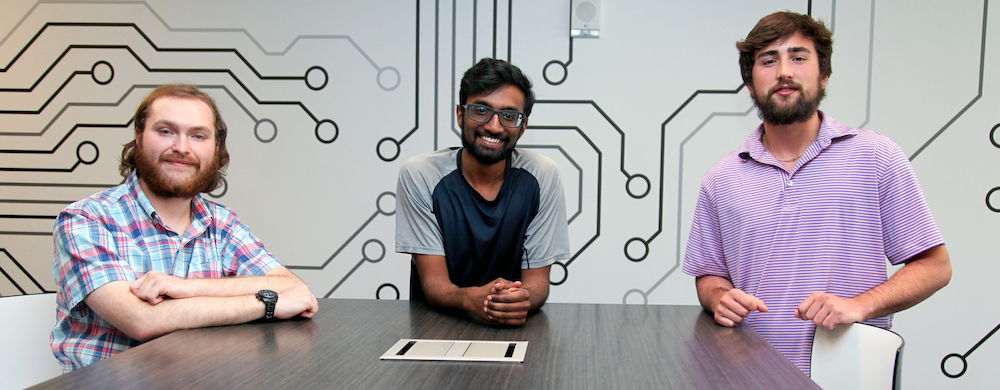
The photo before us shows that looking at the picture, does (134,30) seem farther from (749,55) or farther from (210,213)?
(749,55)

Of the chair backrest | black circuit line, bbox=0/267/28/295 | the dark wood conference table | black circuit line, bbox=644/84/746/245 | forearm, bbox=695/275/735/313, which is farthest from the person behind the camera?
black circuit line, bbox=0/267/28/295

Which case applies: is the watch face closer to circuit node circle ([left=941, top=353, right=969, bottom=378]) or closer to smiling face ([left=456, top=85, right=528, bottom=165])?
smiling face ([left=456, top=85, right=528, bottom=165])

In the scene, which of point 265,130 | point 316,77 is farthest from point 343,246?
point 316,77

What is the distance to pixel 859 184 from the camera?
5.21 ft

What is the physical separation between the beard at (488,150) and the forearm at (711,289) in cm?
73

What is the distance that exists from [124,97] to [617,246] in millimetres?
2753

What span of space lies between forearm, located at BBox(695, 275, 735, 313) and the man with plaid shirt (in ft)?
Result: 3.61

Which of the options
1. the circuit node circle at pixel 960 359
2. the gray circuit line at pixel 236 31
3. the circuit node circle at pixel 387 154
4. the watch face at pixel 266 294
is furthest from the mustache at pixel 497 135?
the circuit node circle at pixel 960 359

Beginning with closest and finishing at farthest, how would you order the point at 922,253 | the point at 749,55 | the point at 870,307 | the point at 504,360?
1. the point at 504,360
2. the point at 870,307
3. the point at 922,253
4. the point at 749,55

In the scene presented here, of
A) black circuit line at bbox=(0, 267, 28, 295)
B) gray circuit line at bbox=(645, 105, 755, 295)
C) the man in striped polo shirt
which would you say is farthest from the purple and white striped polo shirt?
black circuit line at bbox=(0, 267, 28, 295)

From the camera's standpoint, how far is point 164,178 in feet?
5.40

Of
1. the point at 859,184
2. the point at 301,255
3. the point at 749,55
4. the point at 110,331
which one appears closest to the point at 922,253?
the point at 859,184

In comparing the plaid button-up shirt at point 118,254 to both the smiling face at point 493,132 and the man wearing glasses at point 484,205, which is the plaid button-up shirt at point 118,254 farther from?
the smiling face at point 493,132

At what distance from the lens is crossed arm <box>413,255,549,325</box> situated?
141cm
